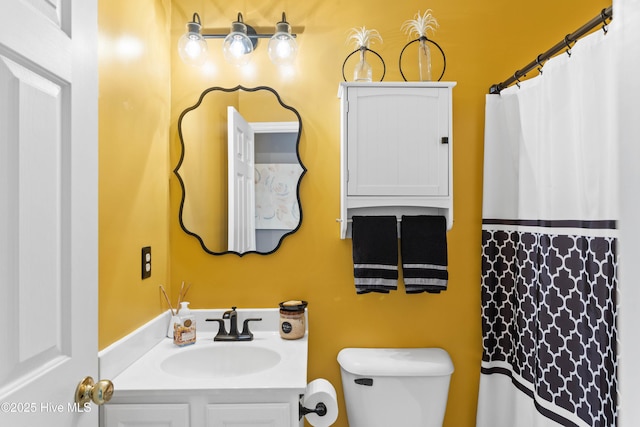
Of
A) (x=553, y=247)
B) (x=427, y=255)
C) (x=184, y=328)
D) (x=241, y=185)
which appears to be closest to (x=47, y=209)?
(x=184, y=328)

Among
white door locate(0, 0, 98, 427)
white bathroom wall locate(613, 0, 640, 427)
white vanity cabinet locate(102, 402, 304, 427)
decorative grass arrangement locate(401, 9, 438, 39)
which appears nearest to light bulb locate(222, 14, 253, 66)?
decorative grass arrangement locate(401, 9, 438, 39)

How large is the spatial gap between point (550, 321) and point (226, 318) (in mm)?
1216

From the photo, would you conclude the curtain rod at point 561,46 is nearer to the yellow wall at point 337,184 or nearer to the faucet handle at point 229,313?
the yellow wall at point 337,184

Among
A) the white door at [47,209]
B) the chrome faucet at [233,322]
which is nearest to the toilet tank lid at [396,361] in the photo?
the chrome faucet at [233,322]

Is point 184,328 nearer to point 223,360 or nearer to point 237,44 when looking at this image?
point 223,360

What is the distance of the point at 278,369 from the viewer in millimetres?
1345

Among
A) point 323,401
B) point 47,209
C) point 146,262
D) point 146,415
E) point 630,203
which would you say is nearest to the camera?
point 630,203

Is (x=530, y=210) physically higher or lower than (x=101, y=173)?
lower

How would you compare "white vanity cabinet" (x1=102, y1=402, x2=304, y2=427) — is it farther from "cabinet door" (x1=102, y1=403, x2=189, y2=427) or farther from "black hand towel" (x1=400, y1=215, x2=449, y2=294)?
"black hand towel" (x1=400, y1=215, x2=449, y2=294)

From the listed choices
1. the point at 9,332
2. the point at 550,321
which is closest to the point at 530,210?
the point at 550,321

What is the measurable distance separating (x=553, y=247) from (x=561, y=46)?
0.66m

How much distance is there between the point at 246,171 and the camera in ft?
5.92

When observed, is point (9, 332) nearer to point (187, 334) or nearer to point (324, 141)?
point (187, 334)

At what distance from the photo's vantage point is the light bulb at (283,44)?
169 centimetres
